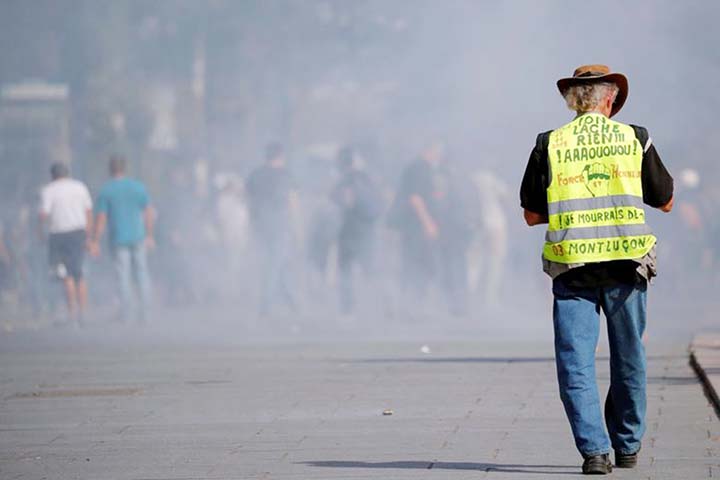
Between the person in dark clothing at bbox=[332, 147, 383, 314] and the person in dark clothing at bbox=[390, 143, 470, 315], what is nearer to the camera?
the person in dark clothing at bbox=[390, 143, 470, 315]

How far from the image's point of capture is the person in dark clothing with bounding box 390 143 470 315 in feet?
65.3

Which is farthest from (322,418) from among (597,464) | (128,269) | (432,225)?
(432,225)

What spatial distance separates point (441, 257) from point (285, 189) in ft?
5.79

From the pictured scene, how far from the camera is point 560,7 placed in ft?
80.4

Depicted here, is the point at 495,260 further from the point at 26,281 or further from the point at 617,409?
the point at 617,409

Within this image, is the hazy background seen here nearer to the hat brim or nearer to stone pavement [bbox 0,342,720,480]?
stone pavement [bbox 0,342,720,480]

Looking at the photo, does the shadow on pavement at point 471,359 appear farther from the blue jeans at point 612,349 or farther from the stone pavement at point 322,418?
the blue jeans at point 612,349

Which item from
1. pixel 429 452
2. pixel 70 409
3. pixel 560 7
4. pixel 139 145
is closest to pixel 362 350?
pixel 70 409

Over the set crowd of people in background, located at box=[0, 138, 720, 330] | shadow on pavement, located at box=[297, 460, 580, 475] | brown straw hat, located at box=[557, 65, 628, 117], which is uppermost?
brown straw hat, located at box=[557, 65, 628, 117]

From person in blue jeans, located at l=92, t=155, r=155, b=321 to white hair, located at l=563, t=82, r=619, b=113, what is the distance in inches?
479

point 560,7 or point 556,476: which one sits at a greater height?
point 560,7

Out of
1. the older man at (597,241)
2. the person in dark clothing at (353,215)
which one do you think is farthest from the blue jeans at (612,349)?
the person in dark clothing at (353,215)

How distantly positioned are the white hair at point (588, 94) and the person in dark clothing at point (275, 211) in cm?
1327

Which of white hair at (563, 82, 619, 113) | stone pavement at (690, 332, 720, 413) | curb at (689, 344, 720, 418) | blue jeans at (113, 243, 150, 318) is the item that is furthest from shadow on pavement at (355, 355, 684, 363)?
blue jeans at (113, 243, 150, 318)
